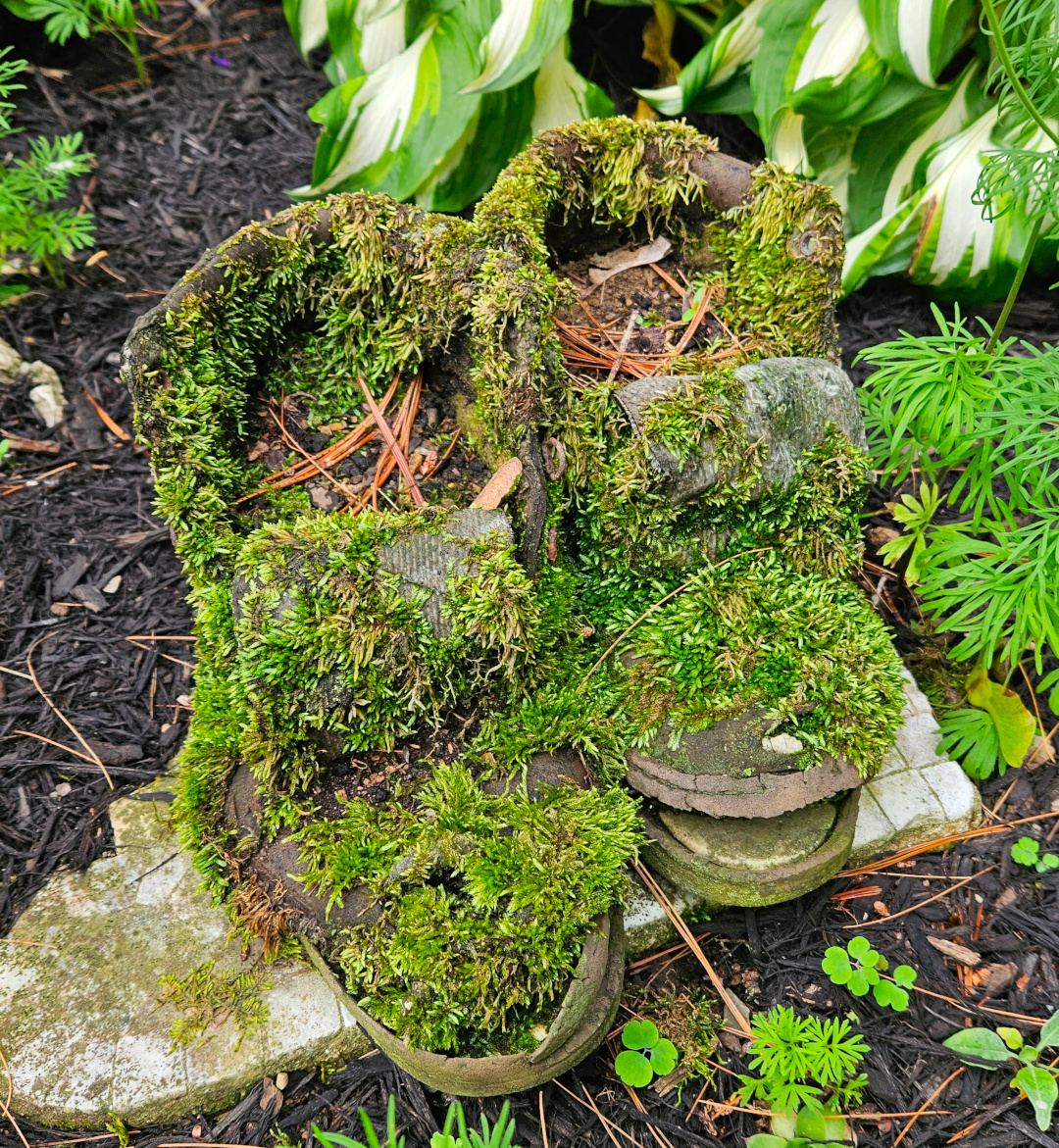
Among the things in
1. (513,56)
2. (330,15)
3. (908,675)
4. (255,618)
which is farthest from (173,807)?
(330,15)

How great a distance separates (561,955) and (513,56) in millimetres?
2637

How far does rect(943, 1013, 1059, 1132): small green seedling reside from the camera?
1.73 meters

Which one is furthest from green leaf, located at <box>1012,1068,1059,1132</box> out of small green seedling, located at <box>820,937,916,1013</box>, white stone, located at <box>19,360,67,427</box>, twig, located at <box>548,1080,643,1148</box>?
white stone, located at <box>19,360,67,427</box>

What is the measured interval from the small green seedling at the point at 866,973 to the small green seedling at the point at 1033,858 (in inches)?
17.7

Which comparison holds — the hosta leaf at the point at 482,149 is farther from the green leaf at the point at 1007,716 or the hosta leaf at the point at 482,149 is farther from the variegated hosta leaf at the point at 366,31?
the green leaf at the point at 1007,716

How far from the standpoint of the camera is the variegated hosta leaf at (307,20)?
3.19m

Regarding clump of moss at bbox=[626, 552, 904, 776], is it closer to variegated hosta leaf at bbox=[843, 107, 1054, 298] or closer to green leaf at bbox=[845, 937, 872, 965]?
green leaf at bbox=[845, 937, 872, 965]

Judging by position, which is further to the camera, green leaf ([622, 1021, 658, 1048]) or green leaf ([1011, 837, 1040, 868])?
green leaf ([1011, 837, 1040, 868])

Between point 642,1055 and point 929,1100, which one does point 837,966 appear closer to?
point 929,1100

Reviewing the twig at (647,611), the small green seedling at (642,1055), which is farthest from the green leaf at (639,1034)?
the twig at (647,611)

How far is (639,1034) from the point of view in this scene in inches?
69.2

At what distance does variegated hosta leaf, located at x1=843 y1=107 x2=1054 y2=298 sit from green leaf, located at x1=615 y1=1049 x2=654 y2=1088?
→ 2533mm

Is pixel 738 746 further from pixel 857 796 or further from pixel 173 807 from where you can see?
pixel 173 807

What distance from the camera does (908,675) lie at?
7.76ft
